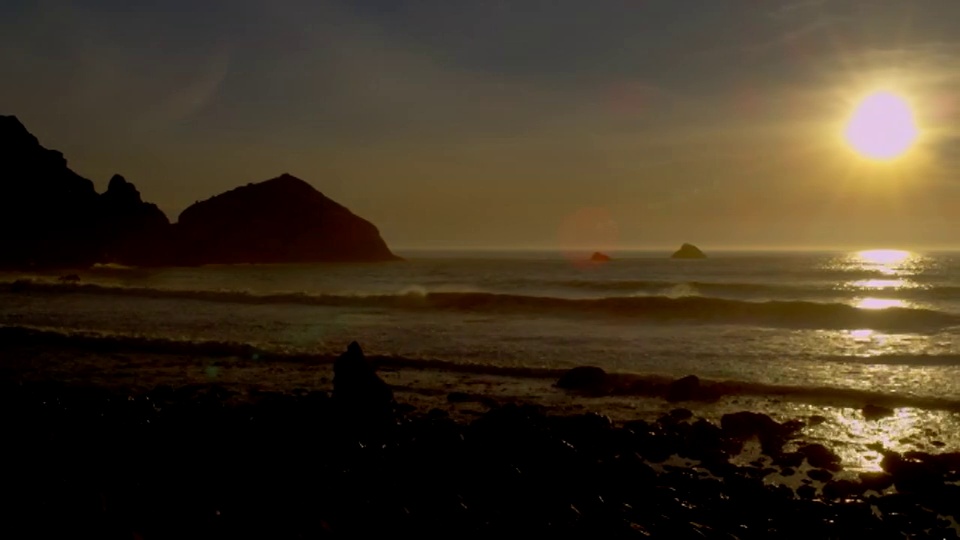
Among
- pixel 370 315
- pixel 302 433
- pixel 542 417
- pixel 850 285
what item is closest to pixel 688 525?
pixel 542 417

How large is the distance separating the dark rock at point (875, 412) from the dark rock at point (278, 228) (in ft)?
372

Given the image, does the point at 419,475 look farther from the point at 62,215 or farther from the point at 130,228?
the point at 130,228

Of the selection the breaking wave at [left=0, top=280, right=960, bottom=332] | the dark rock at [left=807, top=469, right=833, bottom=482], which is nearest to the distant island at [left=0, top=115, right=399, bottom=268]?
the breaking wave at [left=0, top=280, right=960, bottom=332]

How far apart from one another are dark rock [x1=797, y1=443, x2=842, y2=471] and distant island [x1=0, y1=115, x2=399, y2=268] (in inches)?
3760

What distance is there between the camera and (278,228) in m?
130

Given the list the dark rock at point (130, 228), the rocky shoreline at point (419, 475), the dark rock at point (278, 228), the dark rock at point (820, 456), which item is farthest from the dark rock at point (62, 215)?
the dark rock at point (820, 456)

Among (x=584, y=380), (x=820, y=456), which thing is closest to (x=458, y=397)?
(x=584, y=380)

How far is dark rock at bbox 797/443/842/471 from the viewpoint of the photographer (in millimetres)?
10398

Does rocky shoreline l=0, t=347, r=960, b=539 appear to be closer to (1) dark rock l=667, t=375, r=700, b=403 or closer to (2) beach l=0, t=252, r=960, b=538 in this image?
(2) beach l=0, t=252, r=960, b=538

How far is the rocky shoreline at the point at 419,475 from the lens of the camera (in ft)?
22.7

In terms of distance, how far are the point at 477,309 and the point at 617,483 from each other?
28261 millimetres

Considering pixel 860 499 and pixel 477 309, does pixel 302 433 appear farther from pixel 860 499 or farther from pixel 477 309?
pixel 477 309

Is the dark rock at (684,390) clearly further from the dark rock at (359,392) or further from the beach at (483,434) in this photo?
the dark rock at (359,392)

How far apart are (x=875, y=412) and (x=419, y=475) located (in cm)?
955
